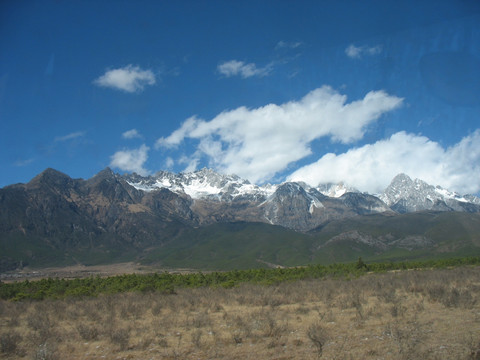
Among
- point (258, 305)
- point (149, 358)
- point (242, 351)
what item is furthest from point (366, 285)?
point (149, 358)

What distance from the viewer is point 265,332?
1855 centimetres

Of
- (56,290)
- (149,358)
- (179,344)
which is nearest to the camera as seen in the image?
(149,358)

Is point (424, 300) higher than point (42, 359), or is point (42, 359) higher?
point (42, 359)

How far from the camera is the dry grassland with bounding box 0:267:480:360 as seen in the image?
15266 mm

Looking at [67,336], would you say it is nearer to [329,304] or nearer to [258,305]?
[258,305]

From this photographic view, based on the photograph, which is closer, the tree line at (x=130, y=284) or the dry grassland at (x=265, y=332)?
the dry grassland at (x=265, y=332)

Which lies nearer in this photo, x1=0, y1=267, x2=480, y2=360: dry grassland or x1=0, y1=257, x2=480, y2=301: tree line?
x1=0, y1=267, x2=480, y2=360: dry grassland

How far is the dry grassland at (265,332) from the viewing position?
1527cm

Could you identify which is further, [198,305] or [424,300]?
[198,305]

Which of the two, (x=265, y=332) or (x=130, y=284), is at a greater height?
(x=265, y=332)

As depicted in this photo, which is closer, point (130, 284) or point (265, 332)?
point (265, 332)

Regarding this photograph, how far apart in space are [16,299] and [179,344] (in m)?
31.3

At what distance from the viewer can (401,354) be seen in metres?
13.3

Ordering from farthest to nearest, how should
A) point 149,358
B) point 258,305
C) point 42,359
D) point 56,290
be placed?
point 56,290
point 258,305
point 149,358
point 42,359
